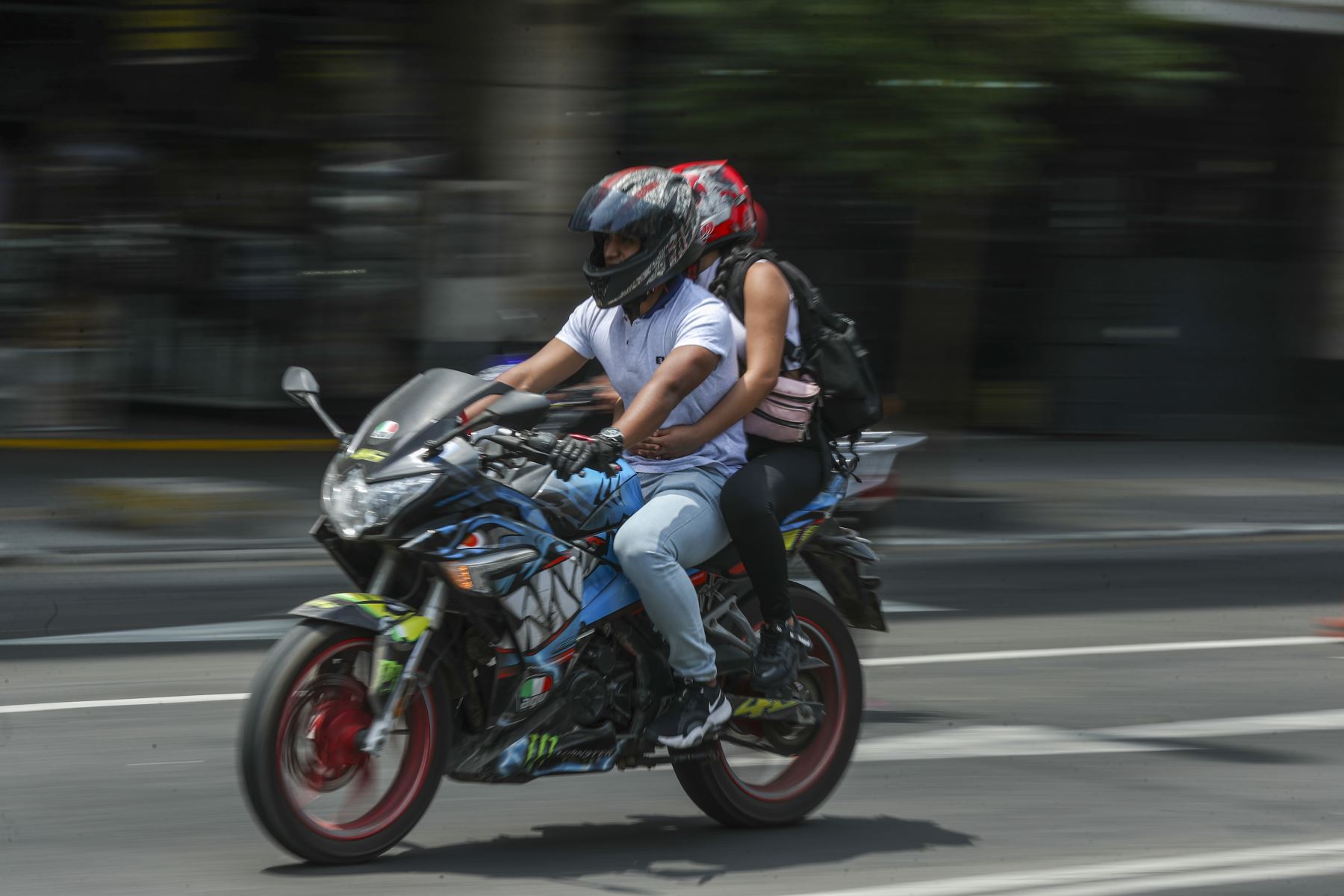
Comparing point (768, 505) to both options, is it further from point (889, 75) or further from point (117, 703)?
point (889, 75)

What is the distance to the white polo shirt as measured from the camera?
16.6 ft

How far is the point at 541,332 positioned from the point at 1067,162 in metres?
6.04

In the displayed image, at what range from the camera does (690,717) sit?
5.12 metres

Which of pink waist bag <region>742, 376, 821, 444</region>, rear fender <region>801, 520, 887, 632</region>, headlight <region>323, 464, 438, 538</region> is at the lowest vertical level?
rear fender <region>801, 520, 887, 632</region>

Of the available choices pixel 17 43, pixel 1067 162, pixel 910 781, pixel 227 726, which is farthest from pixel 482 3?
pixel 910 781

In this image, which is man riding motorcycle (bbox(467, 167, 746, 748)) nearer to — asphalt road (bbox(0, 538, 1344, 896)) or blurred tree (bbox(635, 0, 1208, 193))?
asphalt road (bbox(0, 538, 1344, 896))

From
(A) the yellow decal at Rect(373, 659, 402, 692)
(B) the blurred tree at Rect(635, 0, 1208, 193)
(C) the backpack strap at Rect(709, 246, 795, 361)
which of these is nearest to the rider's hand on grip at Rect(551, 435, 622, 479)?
(A) the yellow decal at Rect(373, 659, 402, 692)

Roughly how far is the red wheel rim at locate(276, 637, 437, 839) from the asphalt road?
15 centimetres

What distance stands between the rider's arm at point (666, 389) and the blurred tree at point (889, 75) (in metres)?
5.67

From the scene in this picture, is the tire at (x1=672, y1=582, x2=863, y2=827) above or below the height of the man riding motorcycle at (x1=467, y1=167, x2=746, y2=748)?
below

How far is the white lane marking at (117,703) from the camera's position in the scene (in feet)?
22.3

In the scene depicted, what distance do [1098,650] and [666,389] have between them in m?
4.21

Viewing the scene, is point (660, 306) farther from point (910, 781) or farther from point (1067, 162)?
point (1067, 162)

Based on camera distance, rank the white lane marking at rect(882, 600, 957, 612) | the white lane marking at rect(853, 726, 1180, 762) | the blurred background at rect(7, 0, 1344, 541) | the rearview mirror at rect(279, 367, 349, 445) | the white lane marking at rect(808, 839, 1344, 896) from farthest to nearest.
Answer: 1. the blurred background at rect(7, 0, 1344, 541)
2. the white lane marking at rect(882, 600, 957, 612)
3. the white lane marking at rect(853, 726, 1180, 762)
4. the rearview mirror at rect(279, 367, 349, 445)
5. the white lane marking at rect(808, 839, 1344, 896)
